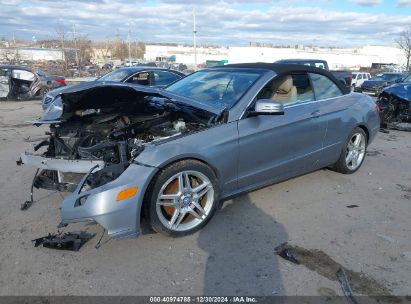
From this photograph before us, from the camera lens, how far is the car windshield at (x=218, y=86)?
14.1 ft

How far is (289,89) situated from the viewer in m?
4.67

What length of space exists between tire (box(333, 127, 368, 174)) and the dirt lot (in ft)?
→ 1.41

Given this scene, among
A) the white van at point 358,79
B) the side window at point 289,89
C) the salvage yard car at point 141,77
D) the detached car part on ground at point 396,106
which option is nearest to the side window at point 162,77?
the salvage yard car at point 141,77

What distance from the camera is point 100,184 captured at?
3.40m

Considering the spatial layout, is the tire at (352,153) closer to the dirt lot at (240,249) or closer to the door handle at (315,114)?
the dirt lot at (240,249)

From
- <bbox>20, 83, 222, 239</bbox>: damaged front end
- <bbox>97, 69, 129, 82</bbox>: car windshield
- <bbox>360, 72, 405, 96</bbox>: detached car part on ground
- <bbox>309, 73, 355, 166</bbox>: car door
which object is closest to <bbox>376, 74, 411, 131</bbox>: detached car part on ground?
<bbox>309, 73, 355, 166</bbox>: car door

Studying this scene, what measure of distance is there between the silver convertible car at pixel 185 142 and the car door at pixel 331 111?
2cm

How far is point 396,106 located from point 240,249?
27.5 ft

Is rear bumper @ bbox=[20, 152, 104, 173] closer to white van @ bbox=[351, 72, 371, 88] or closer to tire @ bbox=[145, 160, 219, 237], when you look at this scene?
tire @ bbox=[145, 160, 219, 237]

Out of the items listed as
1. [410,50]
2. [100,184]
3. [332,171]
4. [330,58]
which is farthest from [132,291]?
Result: [330,58]

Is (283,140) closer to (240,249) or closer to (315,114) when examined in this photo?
(315,114)

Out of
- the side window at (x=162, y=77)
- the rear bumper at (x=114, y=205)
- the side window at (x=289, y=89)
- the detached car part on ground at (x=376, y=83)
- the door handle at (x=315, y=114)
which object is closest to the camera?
the rear bumper at (x=114, y=205)

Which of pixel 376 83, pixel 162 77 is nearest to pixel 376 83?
pixel 376 83

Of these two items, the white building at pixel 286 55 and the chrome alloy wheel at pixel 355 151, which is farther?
the white building at pixel 286 55
